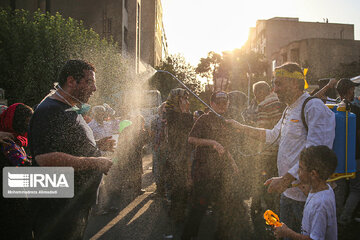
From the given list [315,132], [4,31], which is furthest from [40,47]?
[315,132]

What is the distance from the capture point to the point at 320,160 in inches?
99.7

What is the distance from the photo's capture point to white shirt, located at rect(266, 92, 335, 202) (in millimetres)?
2742

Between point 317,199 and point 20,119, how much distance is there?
2.81 metres

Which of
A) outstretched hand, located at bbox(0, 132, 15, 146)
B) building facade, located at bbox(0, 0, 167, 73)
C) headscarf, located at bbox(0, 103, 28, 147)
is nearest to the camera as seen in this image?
outstretched hand, located at bbox(0, 132, 15, 146)

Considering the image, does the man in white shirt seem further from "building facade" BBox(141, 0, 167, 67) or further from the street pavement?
"building facade" BBox(141, 0, 167, 67)

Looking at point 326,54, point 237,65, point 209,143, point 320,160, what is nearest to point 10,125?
point 209,143

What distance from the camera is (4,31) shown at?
797 inches

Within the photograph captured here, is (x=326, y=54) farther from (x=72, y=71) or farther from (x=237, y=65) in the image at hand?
(x=72, y=71)

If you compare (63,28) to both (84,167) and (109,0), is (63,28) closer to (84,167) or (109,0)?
(109,0)

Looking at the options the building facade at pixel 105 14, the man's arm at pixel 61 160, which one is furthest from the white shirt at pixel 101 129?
the building facade at pixel 105 14

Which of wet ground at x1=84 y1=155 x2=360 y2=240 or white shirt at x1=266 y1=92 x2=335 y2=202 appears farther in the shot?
wet ground at x1=84 y1=155 x2=360 y2=240

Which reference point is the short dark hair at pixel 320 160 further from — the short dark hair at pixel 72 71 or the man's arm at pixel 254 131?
the short dark hair at pixel 72 71

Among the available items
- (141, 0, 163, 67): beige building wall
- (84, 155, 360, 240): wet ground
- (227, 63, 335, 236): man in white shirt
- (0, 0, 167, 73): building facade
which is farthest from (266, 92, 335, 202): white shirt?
(141, 0, 163, 67): beige building wall

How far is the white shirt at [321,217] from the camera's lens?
2.40 m
